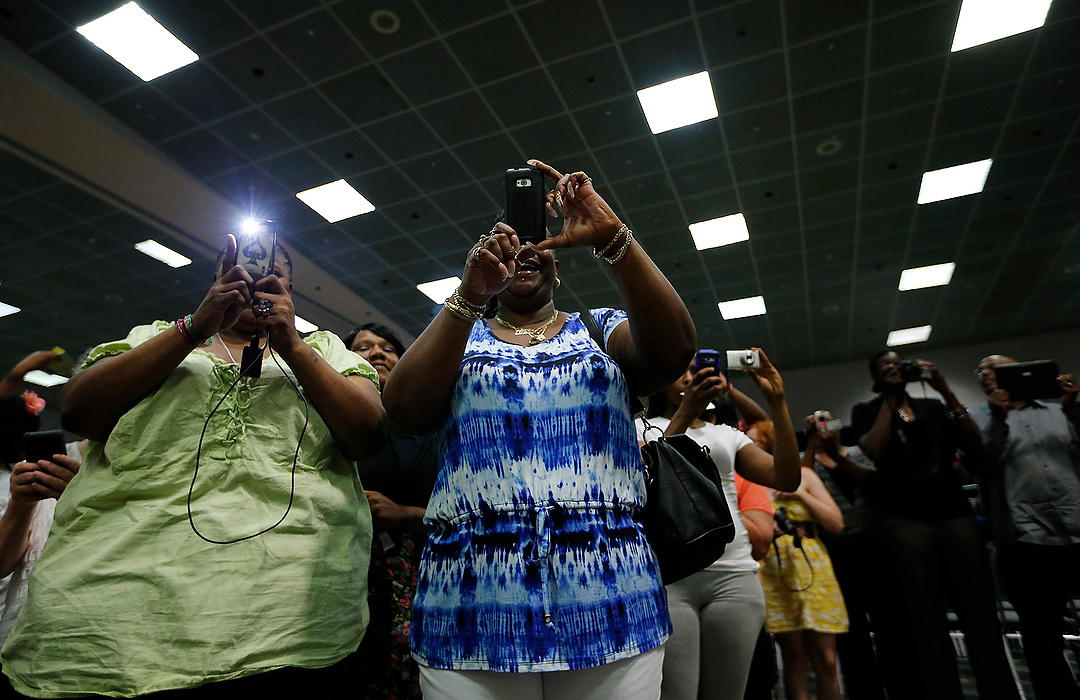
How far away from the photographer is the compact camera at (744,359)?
2.46 metres

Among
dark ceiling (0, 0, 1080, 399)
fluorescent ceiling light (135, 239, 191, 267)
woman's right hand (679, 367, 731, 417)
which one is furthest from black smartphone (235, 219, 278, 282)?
fluorescent ceiling light (135, 239, 191, 267)

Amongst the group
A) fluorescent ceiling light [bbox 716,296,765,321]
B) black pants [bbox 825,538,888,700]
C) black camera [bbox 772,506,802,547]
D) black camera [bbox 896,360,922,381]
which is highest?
fluorescent ceiling light [bbox 716,296,765,321]

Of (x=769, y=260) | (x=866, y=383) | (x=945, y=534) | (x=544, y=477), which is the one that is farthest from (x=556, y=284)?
(x=866, y=383)

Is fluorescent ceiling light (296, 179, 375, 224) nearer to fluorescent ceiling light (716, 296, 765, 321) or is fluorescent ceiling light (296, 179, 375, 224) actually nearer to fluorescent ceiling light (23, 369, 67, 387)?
fluorescent ceiling light (716, 296, 765, 321)

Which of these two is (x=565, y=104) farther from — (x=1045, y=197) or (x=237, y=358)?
(x=1045, y=197)

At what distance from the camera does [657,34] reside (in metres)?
4.80

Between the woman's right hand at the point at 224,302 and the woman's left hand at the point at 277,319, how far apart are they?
2cm

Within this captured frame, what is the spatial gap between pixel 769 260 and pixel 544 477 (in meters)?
8.22

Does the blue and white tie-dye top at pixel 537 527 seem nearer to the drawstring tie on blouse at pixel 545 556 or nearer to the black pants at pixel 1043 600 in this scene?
the drawstring tie on blouse at pixel 545 556

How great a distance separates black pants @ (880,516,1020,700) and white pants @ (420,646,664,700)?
2317 mm

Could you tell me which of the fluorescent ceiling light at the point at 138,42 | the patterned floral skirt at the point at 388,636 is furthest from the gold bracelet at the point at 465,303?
the fluorescent ceiling light at the point at 138,42

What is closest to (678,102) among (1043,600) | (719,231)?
(719,231)

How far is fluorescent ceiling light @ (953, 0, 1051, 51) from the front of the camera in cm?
470

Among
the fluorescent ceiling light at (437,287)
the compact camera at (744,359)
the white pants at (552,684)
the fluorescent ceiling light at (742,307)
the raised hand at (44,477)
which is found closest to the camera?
the white pants at (552,684)
